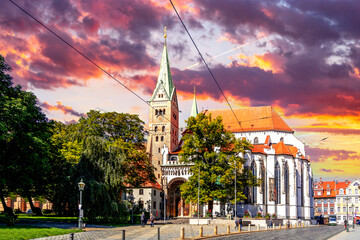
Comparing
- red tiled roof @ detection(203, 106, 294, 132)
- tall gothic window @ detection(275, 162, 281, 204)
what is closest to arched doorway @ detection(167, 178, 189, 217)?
tall gothic window @ detection(275, 162, 281, 204)

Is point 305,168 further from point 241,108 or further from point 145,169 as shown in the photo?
point 145,169

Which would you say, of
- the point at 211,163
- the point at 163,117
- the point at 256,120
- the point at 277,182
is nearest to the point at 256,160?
the point at 277,182

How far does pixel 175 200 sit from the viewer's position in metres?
65.8

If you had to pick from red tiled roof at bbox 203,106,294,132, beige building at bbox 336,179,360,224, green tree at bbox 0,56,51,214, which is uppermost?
red tiled roof at bbox 203,106,294,132

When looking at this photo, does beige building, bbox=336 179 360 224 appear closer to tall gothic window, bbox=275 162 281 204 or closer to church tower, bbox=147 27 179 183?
tall gothic window, bbox=275 162 281 204

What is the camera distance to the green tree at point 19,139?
26211mm

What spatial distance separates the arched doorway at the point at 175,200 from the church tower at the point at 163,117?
4.12 meters

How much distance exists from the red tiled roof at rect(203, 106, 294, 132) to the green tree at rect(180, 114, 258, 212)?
73.4 ft

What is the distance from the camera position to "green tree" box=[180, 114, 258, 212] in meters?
45.8

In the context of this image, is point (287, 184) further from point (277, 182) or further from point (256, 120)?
point (256, 120)

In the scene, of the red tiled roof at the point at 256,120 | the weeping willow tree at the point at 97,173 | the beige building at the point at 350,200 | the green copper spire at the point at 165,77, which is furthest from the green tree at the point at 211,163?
the beige building at the point at 350,200

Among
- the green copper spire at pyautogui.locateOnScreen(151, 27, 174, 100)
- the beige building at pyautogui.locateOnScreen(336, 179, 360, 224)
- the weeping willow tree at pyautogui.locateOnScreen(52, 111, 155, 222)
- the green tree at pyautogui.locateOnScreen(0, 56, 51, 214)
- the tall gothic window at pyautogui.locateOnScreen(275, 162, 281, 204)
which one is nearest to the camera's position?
the green tree at pyautogui.locateOnScreen(0, 56, 51, 214)

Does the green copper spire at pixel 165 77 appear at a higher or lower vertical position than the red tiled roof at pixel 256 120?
higher

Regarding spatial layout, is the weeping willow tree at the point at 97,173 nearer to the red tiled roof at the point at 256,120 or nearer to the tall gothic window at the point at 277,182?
the tall gothic window at the point at 277,182
